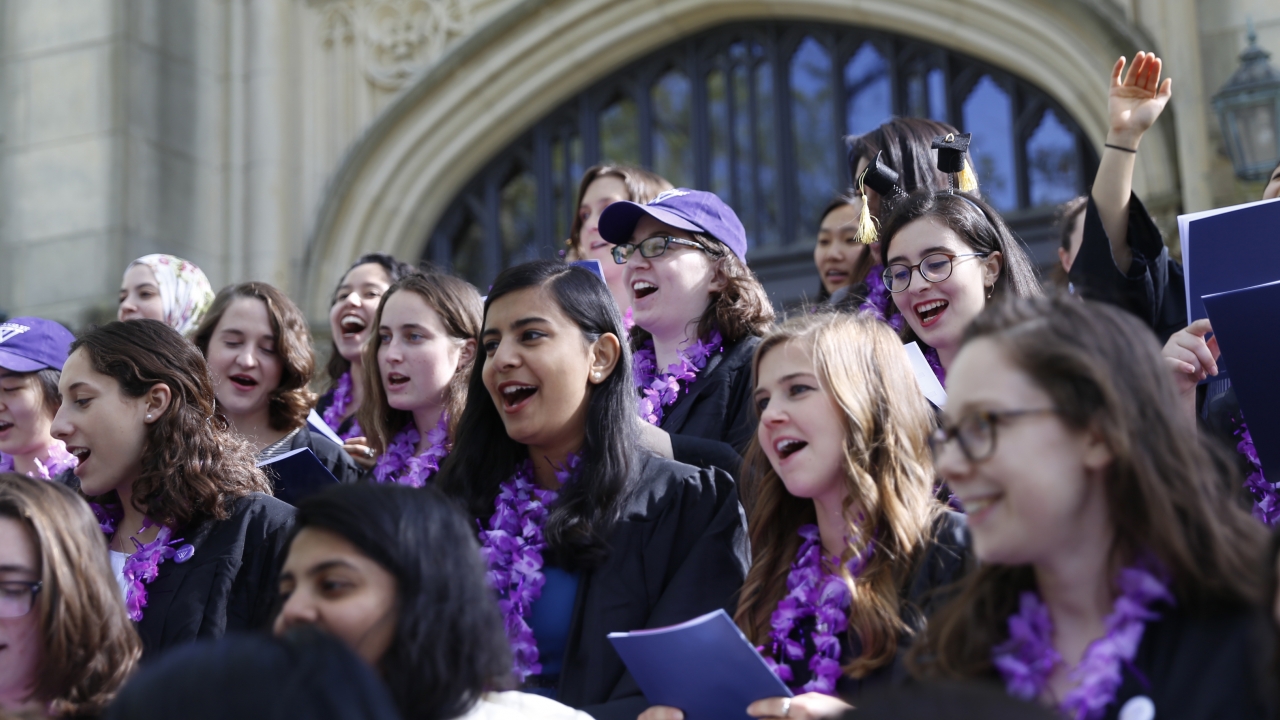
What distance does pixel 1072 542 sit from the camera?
2.15 m

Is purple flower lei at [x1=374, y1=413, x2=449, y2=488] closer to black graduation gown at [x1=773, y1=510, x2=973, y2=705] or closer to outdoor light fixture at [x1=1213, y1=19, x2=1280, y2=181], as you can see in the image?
black graduation gown at [x1=773, y1=510, x2=973, y2=705]

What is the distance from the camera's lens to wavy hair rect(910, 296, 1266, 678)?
206 cm

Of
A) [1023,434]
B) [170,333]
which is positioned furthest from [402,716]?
[170,333]

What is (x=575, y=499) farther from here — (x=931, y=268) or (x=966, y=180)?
(x=966, y=180)

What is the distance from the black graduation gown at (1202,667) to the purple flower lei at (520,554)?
52.6 inches

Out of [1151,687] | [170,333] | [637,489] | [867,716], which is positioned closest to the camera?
[867,716]

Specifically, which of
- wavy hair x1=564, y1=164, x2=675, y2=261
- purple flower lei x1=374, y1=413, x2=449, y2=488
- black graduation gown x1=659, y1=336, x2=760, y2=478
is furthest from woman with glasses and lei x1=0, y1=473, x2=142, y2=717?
wavy hair x1=564, y1=164, x2=675, y2=261

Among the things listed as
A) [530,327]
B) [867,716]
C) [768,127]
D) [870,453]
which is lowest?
[867,716]

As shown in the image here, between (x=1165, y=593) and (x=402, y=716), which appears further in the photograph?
(x=402, y=716)

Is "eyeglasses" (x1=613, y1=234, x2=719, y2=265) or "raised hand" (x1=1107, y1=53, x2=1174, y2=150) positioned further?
"eyeglasses" (x1=613, y1=234, x2=719, y2=265)

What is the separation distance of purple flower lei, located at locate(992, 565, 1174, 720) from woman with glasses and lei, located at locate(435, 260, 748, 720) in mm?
979

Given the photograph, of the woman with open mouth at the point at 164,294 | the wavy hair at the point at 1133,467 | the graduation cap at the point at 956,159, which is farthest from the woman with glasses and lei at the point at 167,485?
the graduation cap at the point at 956,159

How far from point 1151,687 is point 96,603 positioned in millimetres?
1948

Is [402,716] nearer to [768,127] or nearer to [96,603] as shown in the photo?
[96,603]
